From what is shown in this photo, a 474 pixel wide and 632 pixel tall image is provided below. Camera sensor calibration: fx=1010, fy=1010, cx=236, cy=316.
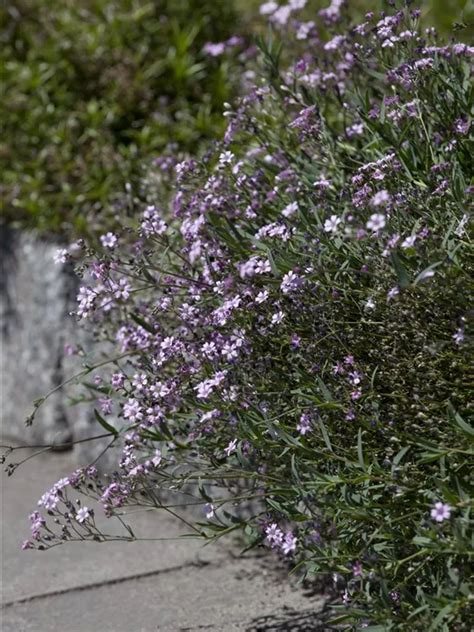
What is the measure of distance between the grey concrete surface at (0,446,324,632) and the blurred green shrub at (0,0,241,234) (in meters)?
1.74

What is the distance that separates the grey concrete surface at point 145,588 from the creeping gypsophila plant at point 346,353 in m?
0.57

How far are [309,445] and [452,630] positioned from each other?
0.61 meters

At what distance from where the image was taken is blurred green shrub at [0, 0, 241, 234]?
536cm

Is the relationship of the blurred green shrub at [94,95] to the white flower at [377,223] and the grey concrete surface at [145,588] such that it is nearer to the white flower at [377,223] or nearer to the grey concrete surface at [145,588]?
the grey concrete surface at [145,588]

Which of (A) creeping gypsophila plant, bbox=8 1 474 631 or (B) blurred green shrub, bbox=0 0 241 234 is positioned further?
(B) blurred green shrub, bbox=0 0 241 234

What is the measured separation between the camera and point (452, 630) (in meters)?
2.58

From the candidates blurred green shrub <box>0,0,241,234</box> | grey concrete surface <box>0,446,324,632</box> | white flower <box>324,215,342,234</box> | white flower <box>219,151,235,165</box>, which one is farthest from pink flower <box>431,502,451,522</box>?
blurred green shrub <box>0,0,241,234</box>

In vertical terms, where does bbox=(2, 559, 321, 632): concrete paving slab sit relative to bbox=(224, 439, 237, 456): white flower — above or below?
below

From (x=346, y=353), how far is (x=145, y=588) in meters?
1.40

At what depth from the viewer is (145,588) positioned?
368cm

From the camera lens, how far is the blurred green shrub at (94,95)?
5359 mm

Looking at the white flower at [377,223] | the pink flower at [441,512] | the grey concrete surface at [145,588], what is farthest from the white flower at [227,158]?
the grey concrete surface at [145,588]

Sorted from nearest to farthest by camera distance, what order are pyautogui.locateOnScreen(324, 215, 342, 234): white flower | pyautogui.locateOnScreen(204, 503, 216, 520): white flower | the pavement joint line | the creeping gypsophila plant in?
the creeping gypsophila plant, pyautogui.locateOnScreen(324, 215, 342, 234): white flower, pyautogui.locateOnScreen(204, 503, 216, 520): white flower, the pavement joint line

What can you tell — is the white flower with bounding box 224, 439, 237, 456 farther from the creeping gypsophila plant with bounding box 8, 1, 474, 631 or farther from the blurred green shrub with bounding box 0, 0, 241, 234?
the blurred green shrub with bounding box 0, 0, 241, 234
